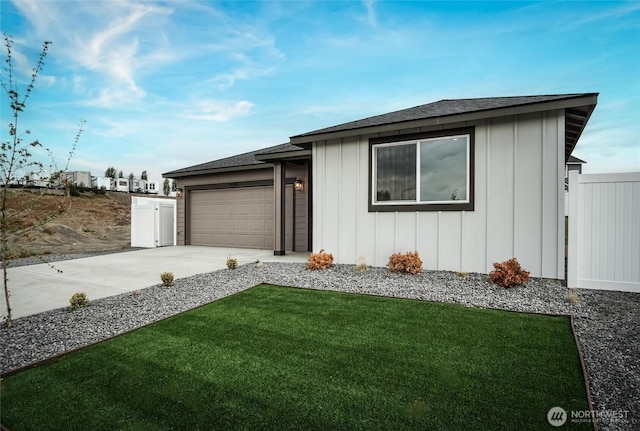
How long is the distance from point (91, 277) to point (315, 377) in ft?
19.9

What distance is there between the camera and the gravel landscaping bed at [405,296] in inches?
95.9

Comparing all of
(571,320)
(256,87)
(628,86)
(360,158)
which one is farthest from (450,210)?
(256,87)

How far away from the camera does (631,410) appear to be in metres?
2.01

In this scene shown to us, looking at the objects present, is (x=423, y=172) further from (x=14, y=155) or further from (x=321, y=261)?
Result: (x=14, y=155)

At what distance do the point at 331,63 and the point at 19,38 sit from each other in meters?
8.67

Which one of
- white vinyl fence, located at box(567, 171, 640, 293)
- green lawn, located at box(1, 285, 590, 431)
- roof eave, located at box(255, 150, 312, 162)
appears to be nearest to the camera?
green lawn, located at box(1, 285, 590, 431)

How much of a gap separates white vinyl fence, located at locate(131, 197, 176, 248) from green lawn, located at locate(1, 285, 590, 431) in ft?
33.2

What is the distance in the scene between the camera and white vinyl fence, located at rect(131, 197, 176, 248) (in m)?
12.7

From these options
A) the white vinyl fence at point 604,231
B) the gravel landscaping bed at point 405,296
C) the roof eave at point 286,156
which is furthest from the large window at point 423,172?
the roof eave at point 286,156

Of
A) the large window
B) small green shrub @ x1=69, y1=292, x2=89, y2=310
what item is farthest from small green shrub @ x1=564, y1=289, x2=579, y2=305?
small green shrub @ x1=69, y1=292, x2=89, y2=310

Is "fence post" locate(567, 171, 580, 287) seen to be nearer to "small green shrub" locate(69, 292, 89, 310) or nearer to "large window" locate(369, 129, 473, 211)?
"large window" locate(369, 129, 473, 211)

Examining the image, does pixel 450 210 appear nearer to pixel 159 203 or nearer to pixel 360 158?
pixel 360 158

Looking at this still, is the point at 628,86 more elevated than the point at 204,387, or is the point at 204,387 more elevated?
the point at 628,86

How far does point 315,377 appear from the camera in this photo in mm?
2445
